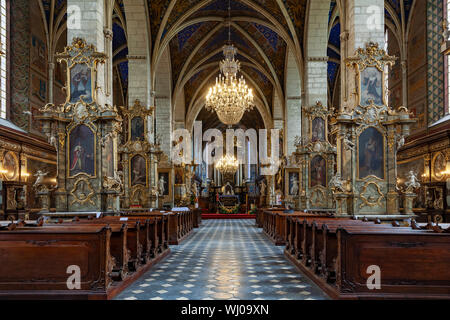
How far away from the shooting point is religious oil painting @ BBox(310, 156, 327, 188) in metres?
17.2

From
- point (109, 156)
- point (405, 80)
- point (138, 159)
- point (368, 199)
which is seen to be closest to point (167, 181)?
point (138, 159)

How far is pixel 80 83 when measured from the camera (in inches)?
439

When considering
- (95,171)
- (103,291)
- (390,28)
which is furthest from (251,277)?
(390,28)

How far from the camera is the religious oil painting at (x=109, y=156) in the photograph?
1115 cm

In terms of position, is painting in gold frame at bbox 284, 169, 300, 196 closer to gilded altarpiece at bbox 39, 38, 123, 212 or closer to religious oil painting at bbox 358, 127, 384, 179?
religious oil painting at bbox 358, 127, 384, 179

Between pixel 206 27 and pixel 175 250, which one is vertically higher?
pixel 206 27

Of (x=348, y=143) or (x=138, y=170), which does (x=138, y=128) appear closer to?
(x=138, y=170)

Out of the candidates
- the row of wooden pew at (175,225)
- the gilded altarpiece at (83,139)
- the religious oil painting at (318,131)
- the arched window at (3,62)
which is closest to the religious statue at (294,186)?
the religious oil painting at (318,131)

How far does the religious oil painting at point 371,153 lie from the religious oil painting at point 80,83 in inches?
277

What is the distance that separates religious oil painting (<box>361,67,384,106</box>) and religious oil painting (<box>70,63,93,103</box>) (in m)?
6.97

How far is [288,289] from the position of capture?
255 inches

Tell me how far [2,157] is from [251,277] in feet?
36.8

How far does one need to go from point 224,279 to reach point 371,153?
5.41 metres
